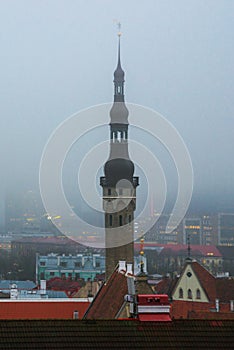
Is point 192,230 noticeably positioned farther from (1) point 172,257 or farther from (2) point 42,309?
(2) point 42,309

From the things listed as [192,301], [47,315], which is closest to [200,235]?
[192,301]

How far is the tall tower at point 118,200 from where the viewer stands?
3203cm

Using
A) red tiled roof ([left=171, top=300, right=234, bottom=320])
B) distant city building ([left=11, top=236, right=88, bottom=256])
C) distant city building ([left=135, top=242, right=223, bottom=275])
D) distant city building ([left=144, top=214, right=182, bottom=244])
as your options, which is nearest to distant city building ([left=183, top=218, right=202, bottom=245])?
distant city building ([left=144, top=214, right=182, bottom=244])

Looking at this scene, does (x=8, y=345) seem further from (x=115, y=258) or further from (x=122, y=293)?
(x=115, y=258)

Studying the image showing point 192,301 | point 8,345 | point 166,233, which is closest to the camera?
point 8,345

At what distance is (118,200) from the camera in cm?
3209

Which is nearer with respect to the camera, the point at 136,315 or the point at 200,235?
the point at 136,315

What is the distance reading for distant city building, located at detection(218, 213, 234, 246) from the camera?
198ft

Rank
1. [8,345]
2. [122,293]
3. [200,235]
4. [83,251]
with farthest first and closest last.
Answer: [200,235], [83,251], [122,293], [8,345]

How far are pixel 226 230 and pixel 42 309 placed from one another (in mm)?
42731

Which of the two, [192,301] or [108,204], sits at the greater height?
[108,204]

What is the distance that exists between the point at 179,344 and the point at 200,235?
59.0m

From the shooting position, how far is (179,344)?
1173 centimetres

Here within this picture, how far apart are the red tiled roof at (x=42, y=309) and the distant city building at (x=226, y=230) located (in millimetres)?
33010
